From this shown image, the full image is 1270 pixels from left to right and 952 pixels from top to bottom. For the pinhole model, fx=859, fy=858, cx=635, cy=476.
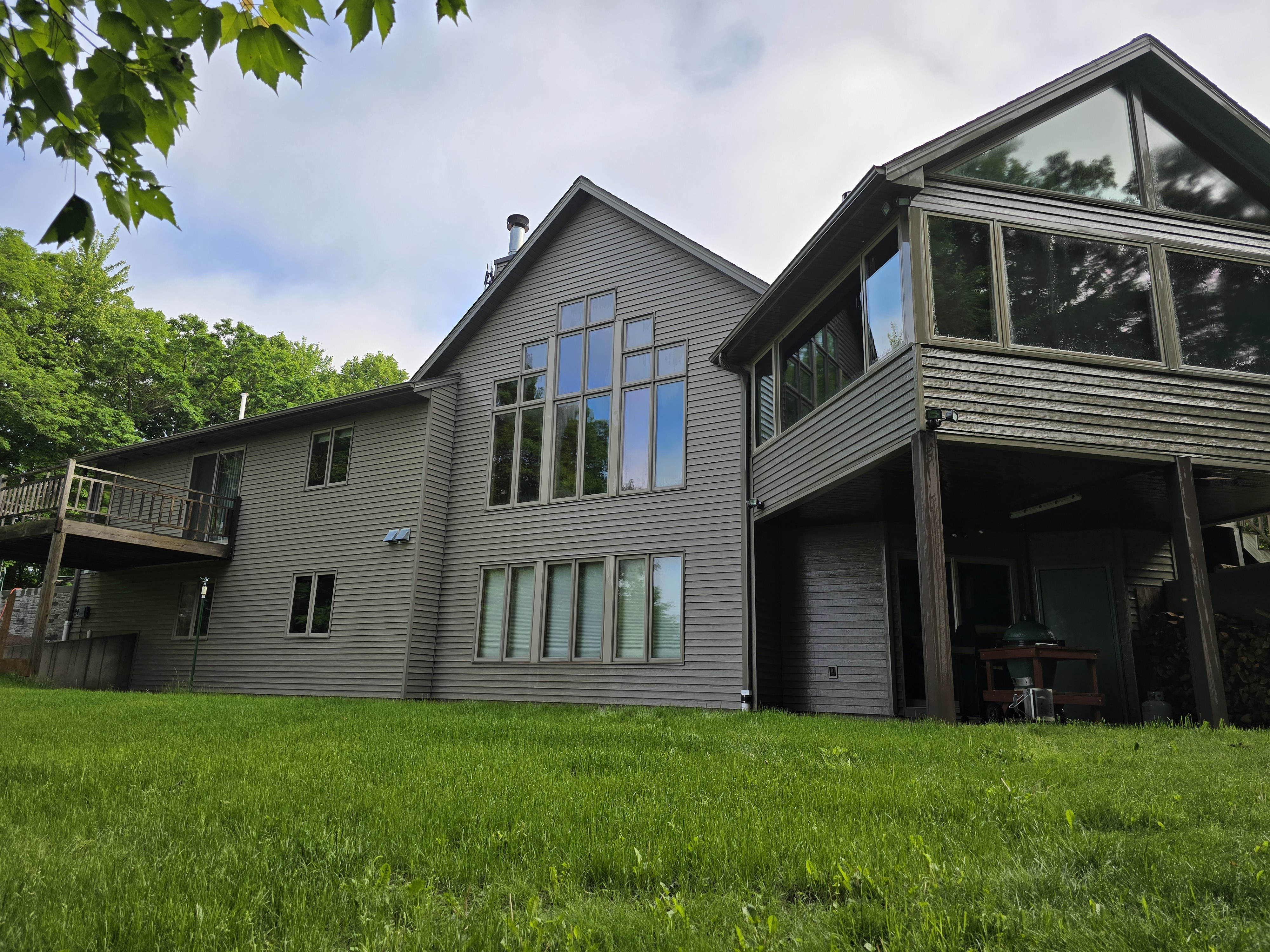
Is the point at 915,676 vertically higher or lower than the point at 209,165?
lower

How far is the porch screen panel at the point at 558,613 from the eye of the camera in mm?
14094

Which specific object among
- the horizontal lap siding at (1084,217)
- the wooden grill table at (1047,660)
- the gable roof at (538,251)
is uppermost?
the gable roof at (538,251)

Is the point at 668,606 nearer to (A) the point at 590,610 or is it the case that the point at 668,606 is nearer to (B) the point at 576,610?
(A) the point at 590,610

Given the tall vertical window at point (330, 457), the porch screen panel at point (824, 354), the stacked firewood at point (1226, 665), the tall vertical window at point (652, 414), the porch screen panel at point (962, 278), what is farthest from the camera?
the tall vertical window at point (330, 457)

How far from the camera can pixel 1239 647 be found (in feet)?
33.6

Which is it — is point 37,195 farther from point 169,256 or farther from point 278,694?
point 278,694

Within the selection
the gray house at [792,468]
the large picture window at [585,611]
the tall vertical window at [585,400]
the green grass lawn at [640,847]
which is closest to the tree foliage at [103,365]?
the gray house at [792,468]

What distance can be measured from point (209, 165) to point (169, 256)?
321 centimetres

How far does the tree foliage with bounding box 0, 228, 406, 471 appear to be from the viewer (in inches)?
1158

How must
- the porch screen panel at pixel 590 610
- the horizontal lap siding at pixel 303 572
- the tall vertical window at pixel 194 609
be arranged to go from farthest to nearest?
the tall vertical window at pixel 194 609 → the horizontal lap siding at pixel 303 572 → the porch screen panel at pixel 590 610

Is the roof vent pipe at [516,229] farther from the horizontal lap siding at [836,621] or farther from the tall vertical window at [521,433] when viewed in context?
the horizontal lap siding at [836,621]

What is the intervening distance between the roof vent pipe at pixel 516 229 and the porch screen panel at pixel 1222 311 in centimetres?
1449

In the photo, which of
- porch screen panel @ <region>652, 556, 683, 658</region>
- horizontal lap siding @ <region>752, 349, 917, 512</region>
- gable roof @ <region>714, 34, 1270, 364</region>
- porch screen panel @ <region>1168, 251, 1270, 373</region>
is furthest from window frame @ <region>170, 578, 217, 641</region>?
porch screen panel @ <region>1168, 251, 1270, 373</region>

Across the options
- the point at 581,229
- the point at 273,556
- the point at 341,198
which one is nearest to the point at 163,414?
the point at 273,556
